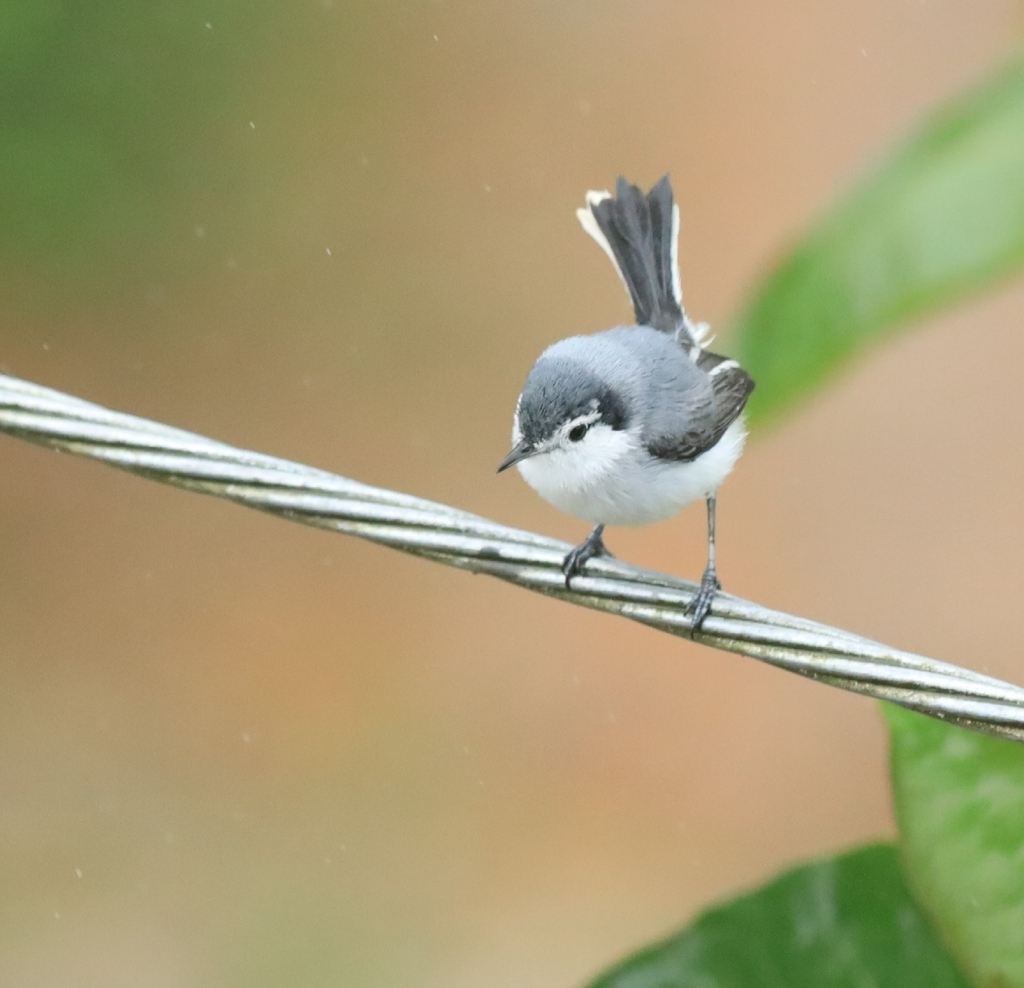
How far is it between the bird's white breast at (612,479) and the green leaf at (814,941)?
0.54 meters

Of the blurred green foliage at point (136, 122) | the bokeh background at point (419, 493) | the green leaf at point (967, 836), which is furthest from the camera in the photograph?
the blurred green foliage at point (136, 122)

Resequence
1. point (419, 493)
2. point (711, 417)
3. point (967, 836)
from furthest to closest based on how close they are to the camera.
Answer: point (419, 493), point (711, 417), point (967, 836)

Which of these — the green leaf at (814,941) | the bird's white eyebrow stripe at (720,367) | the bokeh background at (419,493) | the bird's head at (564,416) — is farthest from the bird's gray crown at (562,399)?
the bokeh background at (419,493)

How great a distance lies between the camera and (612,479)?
1.54m

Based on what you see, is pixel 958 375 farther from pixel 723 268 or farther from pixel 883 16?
pixel 883 16

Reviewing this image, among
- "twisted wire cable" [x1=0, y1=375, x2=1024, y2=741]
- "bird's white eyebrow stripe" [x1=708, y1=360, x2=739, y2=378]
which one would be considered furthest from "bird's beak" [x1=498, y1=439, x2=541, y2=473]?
"twisted wire cable" [x1=0, y1=375, x2=1024, y2=741]

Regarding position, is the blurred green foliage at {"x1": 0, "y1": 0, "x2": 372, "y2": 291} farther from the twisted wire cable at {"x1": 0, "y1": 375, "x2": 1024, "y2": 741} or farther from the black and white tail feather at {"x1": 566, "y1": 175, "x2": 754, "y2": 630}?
the twisted wire cable at {"x1": 0, "y1": 375, "x2": 1024, "y2": 741}

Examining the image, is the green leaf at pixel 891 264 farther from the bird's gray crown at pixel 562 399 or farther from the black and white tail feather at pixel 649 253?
the black and white tail feather at pixel 649 253

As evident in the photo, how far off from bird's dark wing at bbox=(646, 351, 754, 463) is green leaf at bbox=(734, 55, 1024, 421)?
21.4 inches

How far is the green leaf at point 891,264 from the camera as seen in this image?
99 cm

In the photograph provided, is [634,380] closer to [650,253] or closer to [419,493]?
[650,253]

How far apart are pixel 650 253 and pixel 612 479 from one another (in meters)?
0.45

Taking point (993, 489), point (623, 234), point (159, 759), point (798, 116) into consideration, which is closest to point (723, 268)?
point (798, 116)

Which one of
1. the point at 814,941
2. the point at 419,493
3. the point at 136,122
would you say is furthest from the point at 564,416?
the point at 136,122
